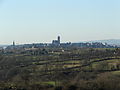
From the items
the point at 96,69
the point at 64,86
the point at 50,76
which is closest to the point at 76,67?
the point at 96,69

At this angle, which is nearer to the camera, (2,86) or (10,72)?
(2,86)

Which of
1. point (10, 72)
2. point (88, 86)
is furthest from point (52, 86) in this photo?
point (10, 72)

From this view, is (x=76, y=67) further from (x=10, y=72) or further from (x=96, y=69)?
(x=10, y=72)

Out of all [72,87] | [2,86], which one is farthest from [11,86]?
[72,87]

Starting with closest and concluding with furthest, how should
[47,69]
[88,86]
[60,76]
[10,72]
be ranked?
[88,86], [60,76], [10,72], [47,69]

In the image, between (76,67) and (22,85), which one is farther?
(76,67)

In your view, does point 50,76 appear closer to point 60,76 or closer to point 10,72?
point 60,76

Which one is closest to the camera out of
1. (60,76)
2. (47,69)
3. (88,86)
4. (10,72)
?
(88,86)

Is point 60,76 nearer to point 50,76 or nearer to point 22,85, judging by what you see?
point 50,76
